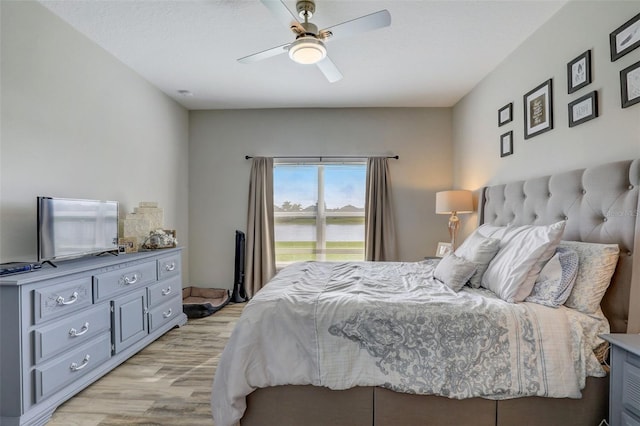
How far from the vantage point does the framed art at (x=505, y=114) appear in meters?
2.85

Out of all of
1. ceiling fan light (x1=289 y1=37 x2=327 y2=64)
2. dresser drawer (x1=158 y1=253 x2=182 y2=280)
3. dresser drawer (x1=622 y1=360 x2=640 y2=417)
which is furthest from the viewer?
dresser drawer (x1=158 y1=253 x2=182 y2=280)

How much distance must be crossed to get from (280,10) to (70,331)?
93.4 inches

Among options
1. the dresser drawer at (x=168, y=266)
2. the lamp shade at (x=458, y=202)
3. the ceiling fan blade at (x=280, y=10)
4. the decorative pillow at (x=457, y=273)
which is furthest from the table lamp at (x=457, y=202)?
the dresser drawer at (x=168, y=266)

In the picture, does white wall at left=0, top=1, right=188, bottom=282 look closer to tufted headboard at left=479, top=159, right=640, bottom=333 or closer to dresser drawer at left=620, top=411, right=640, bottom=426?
dresser drawer at left=620, top=411, right=640, bottom=426

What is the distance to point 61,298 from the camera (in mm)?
1891

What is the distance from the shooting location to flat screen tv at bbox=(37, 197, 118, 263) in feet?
6.42

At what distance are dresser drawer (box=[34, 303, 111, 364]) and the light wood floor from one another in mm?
370

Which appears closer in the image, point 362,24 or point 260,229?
point 362,24

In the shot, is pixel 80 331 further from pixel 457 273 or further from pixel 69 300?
pixel 457 273

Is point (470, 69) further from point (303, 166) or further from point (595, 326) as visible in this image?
point (595, 326)

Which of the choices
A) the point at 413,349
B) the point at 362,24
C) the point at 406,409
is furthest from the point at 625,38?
the point at 406,409

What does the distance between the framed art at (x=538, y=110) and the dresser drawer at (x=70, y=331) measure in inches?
140

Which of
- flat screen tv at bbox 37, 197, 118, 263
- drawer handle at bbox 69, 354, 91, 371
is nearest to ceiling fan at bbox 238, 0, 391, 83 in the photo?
flat screen tv at bbox 37, 197, 118, 263

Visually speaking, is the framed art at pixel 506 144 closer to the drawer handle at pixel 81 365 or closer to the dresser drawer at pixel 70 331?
the dresser drawer at pixel 70 331
